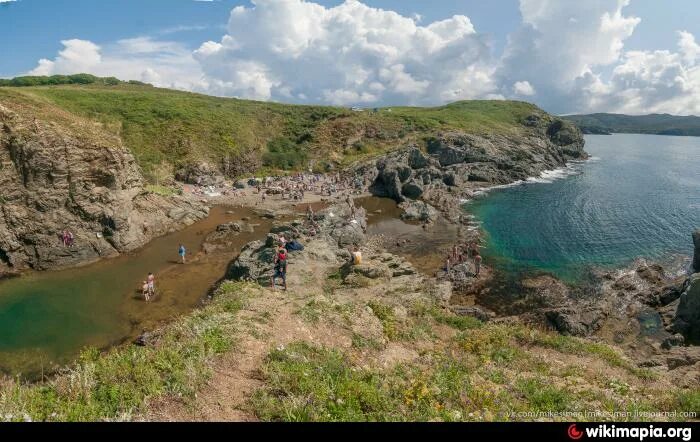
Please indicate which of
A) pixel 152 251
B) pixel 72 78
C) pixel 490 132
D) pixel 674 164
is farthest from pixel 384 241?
pixel 72 78

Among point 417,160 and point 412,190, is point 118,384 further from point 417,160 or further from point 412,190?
point 417,160

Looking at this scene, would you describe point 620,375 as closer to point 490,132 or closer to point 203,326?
point 203,326

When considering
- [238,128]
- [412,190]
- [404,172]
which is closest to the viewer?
[412,190]

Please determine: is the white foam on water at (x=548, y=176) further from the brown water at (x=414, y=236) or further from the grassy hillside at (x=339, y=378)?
the grassy hillside at (x=339, y=378)

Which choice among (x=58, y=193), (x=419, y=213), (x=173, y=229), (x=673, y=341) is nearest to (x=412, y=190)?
(x=419, y=213)

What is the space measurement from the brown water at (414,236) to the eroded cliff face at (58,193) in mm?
26664

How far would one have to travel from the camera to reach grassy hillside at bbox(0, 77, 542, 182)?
7138 cm

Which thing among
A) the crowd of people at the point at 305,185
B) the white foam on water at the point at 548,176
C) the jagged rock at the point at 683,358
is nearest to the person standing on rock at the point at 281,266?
the jagged rock at the point at 683,358

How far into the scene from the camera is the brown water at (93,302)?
71.6ft

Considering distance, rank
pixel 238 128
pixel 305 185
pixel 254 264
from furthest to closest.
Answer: pixel 238 128, pixel 305 185, pixel 254 264

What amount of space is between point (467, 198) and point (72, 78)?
412 feet

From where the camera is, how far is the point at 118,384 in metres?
8.79

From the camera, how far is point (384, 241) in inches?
1714
